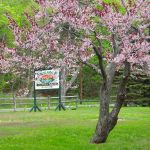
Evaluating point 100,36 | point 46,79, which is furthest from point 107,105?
point 46,79

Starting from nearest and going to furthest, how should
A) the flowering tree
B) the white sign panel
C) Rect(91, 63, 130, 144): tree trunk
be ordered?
1. the flowering tree
2. Rect(91, 63, 130, 144): tree trunk
3. the white sign panel

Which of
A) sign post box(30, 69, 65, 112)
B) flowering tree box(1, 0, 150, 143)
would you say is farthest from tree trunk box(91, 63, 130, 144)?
sign post box(30, 69, 65, 112)

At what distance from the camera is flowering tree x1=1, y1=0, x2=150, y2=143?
484 inches

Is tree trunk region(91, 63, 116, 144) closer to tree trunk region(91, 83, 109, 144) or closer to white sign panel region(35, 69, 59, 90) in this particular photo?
tree trunk region(91, 83, 109, 144)

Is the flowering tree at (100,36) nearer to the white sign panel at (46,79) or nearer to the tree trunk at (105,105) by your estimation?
the tree trunk at (105,105)

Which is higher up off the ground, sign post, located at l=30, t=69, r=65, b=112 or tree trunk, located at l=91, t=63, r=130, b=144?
sign post, located at l=30, t=69, r=65, b=112

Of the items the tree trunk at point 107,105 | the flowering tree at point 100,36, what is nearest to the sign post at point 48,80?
the flowering tree at point 100,36

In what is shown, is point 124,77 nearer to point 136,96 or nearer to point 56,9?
point 56,9

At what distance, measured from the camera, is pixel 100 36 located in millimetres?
13227

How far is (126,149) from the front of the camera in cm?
1309

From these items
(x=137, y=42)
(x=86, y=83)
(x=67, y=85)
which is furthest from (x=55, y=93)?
(x=137, y=42)

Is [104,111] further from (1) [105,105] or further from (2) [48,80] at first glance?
(2) [48,80]

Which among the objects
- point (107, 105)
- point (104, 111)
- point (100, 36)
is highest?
point (100, 36)

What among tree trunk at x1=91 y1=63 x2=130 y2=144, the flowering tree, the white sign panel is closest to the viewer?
the flowering tree
